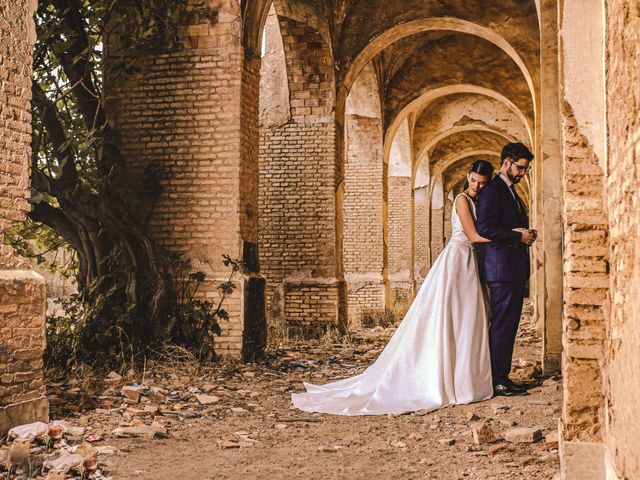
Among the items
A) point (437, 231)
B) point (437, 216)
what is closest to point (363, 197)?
point (437, 231)

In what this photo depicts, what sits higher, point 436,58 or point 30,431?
point 436,58

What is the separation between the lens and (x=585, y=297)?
10.9 ft

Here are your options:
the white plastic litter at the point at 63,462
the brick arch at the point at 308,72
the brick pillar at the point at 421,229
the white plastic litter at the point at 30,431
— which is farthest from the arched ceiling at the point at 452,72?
the white plastic litter at the point at 63,462

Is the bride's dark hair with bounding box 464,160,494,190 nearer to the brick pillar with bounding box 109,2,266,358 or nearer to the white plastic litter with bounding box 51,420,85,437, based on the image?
the brick pillar with bounding box 109,2,266,358

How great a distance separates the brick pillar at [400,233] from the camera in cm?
1892

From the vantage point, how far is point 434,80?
15539mm

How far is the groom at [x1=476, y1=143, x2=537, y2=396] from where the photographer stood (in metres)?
5.59

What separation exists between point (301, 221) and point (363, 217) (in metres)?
4.08

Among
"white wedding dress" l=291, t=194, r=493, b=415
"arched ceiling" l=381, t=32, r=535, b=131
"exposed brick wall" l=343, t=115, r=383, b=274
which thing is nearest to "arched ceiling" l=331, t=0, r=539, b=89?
"arched ceiling" l=381, t=32, r=535, b=131

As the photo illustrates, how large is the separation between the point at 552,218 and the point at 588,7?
349 cm

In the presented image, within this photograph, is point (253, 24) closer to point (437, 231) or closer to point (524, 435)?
point (524, 435)

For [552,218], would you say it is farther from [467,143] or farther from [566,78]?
[467,143]

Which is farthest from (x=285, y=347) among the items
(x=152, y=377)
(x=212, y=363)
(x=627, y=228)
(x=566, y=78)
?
(x=627, y=228)

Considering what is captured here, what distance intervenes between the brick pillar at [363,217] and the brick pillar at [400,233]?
3747mm
